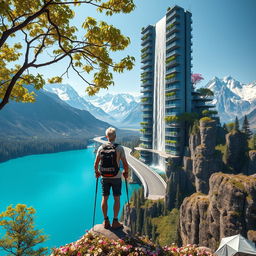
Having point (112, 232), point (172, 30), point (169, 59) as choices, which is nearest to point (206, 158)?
point (169, 59)

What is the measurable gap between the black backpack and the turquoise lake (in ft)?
142

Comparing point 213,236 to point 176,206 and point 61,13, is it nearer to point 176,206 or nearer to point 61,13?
point 176,206

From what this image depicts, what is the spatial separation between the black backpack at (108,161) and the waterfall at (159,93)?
73448mm

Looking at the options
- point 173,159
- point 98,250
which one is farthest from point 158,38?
point 98,250

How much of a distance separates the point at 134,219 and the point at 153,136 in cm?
4111

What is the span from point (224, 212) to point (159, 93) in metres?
62.5

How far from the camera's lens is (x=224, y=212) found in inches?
1104

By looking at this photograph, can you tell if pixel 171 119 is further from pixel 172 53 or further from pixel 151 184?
pixel 172 53

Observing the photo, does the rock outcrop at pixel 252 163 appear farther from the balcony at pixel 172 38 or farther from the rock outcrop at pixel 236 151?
the balcony at pixel 172 38

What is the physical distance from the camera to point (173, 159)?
6888 cm

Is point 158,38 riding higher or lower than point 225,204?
higher

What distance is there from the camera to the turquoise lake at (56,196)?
2291 inches

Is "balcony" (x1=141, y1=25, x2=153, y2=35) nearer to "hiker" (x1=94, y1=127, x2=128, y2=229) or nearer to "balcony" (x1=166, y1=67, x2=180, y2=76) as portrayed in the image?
"balcony" (x1=166, y1=67, x2=180, y2=76)

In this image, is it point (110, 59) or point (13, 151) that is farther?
point (13, 151)
